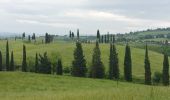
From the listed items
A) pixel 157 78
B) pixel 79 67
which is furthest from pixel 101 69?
pixel 157 78

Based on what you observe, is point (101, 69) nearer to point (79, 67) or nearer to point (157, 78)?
point (79, 67)

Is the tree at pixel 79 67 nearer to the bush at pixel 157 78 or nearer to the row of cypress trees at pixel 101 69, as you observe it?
the row of cypress trees at pixel 101 69

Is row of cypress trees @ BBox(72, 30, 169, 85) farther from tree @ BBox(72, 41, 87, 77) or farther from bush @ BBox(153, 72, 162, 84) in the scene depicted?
bush @ BBox(153, 72, 162, 84)

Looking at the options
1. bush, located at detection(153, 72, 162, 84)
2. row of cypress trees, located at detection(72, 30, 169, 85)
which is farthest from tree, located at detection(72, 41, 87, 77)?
bush, located at detection(153, 72, 162, 84)

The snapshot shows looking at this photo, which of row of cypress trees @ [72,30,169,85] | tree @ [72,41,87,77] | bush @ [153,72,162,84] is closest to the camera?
row of cypress trees @ [72,30,169,85]

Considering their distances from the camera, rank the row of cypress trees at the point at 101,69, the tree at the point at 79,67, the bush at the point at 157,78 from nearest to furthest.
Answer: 1. the row of cypress trees at the point at 101,69
2. the tree at the point at 79,67
3. the bush at the point at 157,78

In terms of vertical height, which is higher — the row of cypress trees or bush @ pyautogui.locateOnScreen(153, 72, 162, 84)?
the row of cypress trees

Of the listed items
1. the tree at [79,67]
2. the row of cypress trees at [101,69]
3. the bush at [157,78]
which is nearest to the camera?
the row of cypress trees at [101,69]

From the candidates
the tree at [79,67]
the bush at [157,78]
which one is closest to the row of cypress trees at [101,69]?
the tree at [79,67]

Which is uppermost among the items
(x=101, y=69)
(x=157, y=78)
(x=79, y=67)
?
(x=79, y=67)

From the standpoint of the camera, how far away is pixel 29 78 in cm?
9444

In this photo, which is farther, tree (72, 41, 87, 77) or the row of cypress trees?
tree (72, 41, 87, 77)

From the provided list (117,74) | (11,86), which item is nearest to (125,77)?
(117,74)

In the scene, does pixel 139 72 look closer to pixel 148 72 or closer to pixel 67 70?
pixel 67 70
